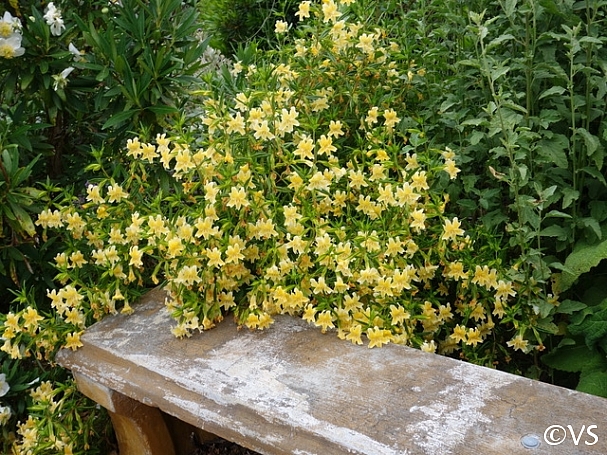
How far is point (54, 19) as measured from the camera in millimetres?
2514

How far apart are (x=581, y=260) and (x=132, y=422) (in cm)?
134

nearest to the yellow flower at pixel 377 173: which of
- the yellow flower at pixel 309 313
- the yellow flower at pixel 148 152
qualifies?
the yellow flower at pixel 309 313

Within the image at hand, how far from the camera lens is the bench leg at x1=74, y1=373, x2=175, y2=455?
2191mm

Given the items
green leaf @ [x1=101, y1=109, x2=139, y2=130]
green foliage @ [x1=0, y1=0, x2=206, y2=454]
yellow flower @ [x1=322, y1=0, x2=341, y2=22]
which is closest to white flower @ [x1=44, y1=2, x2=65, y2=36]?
green foliage @ [x1=0, y1=0, x2=206, y2=454]

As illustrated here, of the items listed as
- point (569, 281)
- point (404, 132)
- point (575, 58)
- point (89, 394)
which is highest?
point (575, 58)

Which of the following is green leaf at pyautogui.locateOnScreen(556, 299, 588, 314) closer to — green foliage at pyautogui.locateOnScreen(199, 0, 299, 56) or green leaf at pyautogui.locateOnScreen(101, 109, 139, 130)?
green leaf at pyautogui.locateOnScreen(101, 109, 139, 130)

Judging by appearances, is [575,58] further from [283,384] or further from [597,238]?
[283,384]

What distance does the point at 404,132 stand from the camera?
98.9 inches

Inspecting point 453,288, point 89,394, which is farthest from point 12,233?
point 453,288

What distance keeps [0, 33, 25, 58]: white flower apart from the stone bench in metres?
0.85

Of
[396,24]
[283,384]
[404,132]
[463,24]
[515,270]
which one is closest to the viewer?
[283,384]

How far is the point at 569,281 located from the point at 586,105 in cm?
50

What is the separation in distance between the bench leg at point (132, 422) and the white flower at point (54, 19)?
1088mm

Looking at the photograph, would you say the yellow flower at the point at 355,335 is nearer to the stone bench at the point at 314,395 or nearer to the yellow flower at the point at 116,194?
the stone bench at the point at 314,395
